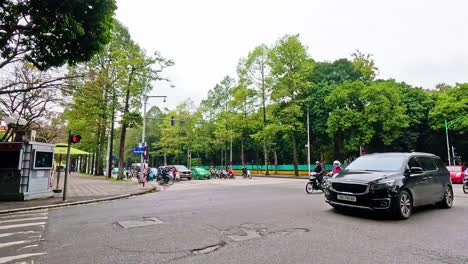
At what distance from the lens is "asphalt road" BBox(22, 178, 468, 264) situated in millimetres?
4434

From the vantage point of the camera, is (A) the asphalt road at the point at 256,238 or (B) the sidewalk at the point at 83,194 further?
(B) the sidewalk at the point at 83,194

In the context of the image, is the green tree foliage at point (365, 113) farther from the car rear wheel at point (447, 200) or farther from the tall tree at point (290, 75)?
the car rear wheel at point (447, 200)

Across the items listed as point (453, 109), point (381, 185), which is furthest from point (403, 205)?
point (453, 109)

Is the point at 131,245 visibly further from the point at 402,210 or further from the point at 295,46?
the point at 295,46

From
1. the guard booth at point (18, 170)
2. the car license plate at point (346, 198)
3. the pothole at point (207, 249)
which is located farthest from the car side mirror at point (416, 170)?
the guard booth at point (18, 170)

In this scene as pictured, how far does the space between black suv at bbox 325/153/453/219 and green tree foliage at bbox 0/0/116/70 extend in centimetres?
929

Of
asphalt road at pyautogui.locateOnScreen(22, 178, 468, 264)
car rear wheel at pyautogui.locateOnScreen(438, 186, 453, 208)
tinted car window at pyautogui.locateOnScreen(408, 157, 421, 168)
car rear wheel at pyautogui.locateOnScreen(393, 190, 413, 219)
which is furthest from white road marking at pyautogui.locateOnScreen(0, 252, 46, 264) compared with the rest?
car rear wheel at pyautogui.locateOnScreen(438, 186, 453, 208)

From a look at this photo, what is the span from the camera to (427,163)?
8.86 metres

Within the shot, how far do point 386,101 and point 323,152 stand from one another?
1898cm

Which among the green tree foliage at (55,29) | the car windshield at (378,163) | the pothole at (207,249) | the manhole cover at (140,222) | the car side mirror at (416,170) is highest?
the green tree foliage at (55,29)

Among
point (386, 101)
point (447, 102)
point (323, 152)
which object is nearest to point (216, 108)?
point (323, 152)

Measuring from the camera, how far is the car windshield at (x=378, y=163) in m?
7.83

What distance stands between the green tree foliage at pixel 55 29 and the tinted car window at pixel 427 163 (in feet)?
37.1

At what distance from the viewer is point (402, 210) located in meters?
Answer: 7.18
